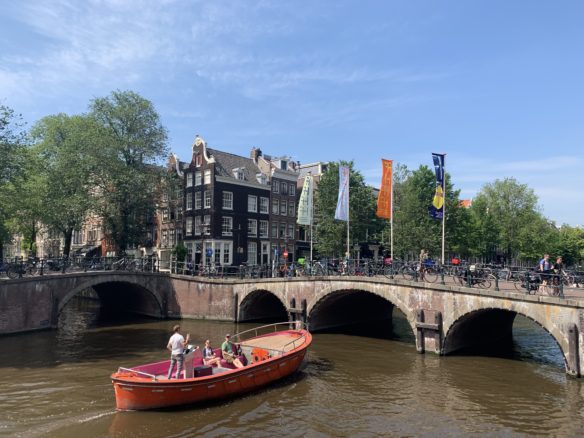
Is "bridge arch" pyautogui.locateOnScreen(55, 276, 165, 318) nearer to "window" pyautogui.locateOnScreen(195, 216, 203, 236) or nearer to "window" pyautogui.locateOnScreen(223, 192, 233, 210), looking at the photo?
"window" pyautogui.locateOnScreen(195, 216, 203, 236)

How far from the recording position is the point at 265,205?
2080 inches

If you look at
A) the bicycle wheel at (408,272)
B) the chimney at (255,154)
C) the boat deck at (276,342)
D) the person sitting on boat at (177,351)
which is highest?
the chimney at (255,154)

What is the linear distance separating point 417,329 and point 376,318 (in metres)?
12.1

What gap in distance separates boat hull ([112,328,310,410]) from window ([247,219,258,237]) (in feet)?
114

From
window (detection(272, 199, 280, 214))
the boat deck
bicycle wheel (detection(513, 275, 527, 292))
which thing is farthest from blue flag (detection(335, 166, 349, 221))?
window (detection(272, 199, 280, 214))

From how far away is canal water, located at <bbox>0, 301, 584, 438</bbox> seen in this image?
12.9m

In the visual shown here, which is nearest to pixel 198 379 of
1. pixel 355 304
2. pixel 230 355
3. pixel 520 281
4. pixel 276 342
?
pixel 230 355

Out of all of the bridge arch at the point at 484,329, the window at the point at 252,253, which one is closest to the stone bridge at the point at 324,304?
the bridge arch at the point at 484,329

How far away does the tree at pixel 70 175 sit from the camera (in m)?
39.8

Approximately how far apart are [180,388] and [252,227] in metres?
37.5

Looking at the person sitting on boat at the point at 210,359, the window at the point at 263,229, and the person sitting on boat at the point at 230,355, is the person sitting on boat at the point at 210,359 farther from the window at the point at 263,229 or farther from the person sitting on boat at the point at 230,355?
the window at the point at 263,229

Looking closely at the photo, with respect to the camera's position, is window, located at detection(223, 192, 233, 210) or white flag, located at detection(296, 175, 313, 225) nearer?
white flag, located at detection(296, 175, 313, 225)

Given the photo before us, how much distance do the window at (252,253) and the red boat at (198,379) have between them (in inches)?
1251

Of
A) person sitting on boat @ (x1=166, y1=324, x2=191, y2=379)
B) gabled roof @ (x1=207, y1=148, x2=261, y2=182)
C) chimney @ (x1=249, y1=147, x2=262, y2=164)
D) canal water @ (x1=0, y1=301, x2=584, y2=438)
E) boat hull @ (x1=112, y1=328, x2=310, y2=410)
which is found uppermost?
chimney @ (x1=249, y1=147, x2=262, y2=164)
